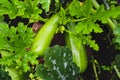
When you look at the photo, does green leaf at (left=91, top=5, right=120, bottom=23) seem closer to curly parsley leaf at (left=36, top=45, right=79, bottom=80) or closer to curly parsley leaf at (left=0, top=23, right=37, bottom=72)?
curly parsley leaf at (left=36, top=45, right=79, bottom=80)

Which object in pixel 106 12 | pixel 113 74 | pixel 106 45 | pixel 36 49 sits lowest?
pixel 113 74

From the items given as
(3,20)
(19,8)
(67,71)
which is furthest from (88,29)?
(3,20)

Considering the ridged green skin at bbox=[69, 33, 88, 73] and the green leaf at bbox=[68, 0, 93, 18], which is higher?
the green leaf at bbox=[68, 0, 93, 18]

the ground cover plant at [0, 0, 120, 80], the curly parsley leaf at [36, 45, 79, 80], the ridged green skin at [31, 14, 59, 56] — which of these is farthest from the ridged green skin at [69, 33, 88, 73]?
the curly parsley leaf at [36, 45, 79, 80]

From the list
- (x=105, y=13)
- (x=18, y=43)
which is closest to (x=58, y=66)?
(x=18, y=43)

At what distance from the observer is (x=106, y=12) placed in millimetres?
2357

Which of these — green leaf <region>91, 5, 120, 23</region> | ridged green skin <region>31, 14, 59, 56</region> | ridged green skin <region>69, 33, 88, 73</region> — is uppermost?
green leaf <region>91, 5, 120, 23</region>

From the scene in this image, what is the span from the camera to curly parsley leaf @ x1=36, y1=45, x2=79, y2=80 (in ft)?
7.02

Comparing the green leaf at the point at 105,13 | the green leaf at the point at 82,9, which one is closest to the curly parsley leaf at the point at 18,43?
the green leaf at the point at 82,9

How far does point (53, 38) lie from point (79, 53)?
27 centimetres

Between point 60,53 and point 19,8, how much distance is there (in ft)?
1.40

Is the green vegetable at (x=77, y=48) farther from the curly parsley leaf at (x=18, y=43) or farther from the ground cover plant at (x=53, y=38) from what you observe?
the curly parsley leaf at (x=18, y=43)

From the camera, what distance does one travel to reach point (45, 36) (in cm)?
254

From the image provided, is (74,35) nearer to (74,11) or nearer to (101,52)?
(74,11)
